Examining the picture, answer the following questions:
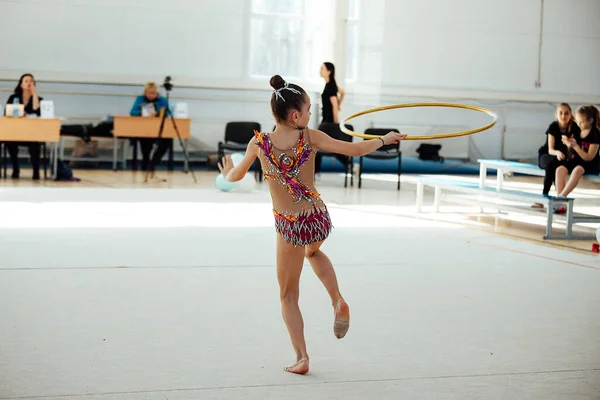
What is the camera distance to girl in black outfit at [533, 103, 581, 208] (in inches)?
364

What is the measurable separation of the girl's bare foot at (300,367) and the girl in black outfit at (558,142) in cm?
613

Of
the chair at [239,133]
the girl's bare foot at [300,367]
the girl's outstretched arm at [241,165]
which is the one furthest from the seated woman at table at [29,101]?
the girl's bare foot at [300,367]

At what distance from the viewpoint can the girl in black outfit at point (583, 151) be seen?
8.99 metres

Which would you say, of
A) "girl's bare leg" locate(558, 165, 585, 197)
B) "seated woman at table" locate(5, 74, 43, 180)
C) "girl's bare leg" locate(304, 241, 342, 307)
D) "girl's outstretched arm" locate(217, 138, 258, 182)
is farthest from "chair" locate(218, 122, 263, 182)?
"girl's bare leg" locate(304, 241, 342, 307)

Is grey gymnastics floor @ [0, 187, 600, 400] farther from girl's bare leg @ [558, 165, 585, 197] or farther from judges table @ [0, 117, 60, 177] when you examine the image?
judges table @ [0, 117, 60, 177]

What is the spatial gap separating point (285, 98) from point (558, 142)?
641cm

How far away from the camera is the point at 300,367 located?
3645 mm

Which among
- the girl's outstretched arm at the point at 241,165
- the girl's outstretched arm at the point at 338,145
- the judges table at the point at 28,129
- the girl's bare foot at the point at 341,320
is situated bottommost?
the girl's bare foot at the point at 341,320

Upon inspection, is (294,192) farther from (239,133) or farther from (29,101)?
(239,133)

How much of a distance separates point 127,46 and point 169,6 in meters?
1.03

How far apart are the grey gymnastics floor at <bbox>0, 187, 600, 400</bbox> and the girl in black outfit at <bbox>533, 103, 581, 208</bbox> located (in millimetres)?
1420

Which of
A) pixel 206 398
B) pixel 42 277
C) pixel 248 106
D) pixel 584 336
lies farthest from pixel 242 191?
pixel 206 398

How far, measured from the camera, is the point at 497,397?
337 centimetres

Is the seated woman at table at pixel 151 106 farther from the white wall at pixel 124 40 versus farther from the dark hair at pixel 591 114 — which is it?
the dark hair at pixel 591 114
